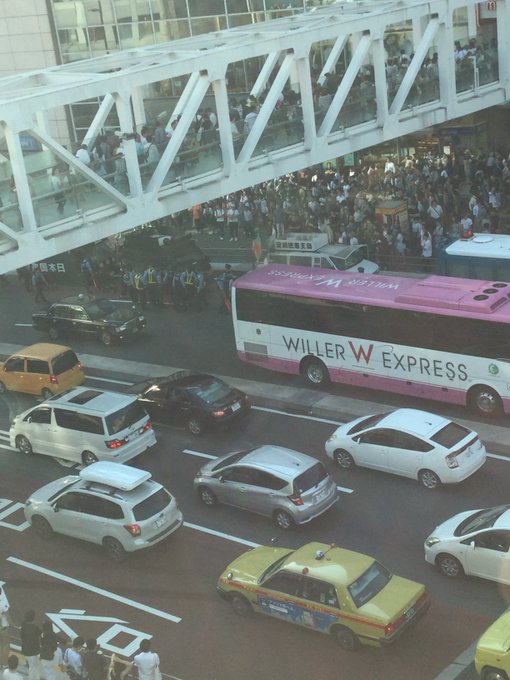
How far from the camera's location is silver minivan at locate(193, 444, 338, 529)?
671 inches

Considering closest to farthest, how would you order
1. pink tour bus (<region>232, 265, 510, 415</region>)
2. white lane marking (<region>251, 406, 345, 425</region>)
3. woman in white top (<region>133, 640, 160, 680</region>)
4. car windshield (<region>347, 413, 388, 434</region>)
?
Result: woman in white top (<region>133, 640, 160, 680</region>) < car windshield (<region>347, 413, 388, 434</region>) < pink tour bus (<region>232, 265, 510, 415</region>) < white lane marking (<region>251, 406, 345, 425</region>)

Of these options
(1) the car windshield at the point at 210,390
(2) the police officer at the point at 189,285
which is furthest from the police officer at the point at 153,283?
(1) the car windshield at the point at 210,390

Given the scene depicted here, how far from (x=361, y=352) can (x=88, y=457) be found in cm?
653

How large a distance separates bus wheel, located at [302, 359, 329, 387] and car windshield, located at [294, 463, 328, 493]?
6402 mm

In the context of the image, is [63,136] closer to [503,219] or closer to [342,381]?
[503,219]

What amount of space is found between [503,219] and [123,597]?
63.8 ft

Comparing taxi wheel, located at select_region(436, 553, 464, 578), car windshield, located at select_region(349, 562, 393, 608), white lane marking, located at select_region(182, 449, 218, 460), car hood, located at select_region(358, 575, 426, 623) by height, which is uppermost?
car windshield, located at select_region(349, 562, 393, 608)

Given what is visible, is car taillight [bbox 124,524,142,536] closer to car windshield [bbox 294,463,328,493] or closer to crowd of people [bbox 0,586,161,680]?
car windshield [bbox 294,463,328,493]

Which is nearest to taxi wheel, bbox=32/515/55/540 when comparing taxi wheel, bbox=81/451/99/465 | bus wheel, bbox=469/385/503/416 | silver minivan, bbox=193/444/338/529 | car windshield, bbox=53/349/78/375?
taxi wheel, bbox=81/451/99/465

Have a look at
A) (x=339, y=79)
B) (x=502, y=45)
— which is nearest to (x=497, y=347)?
(x=339, y=79)

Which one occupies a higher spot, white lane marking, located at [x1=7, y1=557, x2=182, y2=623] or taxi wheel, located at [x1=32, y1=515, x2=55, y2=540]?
taxi wheel, located at [x1=32, y1=515, x2=55, y2=540]

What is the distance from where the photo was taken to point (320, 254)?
96.6ft

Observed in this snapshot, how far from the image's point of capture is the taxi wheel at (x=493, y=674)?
12047 mm

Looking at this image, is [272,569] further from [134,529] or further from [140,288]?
[140,288]
